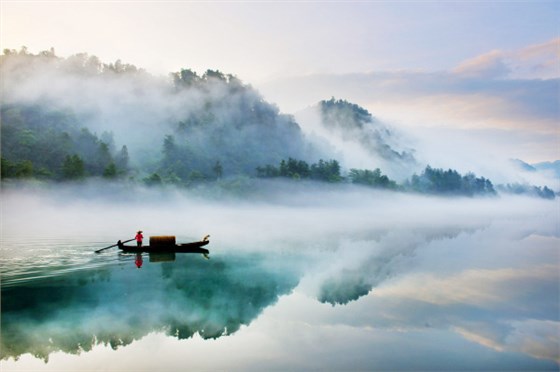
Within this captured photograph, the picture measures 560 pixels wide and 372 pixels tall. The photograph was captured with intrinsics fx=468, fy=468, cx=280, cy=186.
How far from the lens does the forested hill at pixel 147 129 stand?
115 m

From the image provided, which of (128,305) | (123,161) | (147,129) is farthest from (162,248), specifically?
(147,129)

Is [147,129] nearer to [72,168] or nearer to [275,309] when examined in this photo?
[72,168]

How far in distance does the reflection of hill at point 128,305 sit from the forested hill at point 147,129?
82841 millimetres

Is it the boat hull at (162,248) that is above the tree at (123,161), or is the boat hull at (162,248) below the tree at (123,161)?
below

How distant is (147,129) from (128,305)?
15371cm

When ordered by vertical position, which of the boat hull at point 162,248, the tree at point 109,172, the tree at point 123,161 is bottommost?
the boat hull at point 162,248

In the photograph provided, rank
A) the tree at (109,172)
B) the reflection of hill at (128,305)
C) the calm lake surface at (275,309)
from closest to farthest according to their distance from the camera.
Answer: the calm lake surface at (275,309)
the reflection of hill at (128,305)
the tree at (109,172)

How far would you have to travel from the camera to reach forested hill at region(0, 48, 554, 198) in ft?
376

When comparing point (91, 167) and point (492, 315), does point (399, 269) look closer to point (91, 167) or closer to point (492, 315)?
point (492, 315)

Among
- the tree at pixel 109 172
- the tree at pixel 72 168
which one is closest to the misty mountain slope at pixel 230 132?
the tree at pixel 109 172

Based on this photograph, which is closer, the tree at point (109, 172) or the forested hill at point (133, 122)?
the tree at point (109, 172)

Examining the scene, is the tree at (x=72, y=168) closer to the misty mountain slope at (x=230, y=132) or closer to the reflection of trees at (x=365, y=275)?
the misty mountain slope at (x=230, y=132)

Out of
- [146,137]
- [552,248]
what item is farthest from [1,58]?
[552,248]

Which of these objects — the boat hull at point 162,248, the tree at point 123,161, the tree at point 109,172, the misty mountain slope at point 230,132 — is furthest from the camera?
the misty mountain slope at point 230,132
